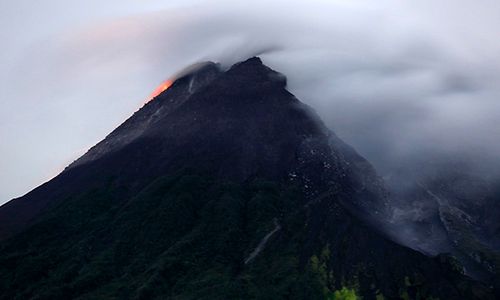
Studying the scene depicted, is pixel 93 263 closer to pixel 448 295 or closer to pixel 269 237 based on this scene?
pixel 269 237

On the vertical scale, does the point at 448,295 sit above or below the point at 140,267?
below

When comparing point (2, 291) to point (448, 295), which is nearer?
point (448, 295)

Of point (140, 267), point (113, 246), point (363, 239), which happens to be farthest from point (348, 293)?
point (113, 246)

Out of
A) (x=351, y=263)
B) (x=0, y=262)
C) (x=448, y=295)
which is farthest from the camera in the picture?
(x=0, y=262)

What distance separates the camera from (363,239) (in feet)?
630

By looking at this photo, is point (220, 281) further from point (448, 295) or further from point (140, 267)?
point (448, 295)

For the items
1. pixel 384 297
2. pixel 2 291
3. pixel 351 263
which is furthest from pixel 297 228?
pixel 2 291

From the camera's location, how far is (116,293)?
17512cm

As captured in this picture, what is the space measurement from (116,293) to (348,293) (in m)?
61.5

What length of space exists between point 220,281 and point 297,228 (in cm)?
3400

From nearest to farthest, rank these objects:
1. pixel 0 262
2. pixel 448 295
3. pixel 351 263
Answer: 1. pixel 448 295
2. pixel 351 263
3. pixel 0 262

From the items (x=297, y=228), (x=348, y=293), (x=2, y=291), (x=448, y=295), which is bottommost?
(x=448, y=295)

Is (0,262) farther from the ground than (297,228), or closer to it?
farther from the ground

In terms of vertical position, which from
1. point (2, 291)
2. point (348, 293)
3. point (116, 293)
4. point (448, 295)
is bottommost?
point (448, 295)
